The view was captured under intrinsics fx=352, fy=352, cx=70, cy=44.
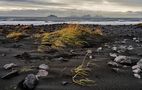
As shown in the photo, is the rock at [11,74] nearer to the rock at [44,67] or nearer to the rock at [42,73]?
the rock at [42,73]

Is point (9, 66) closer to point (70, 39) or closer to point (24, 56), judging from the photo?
point (24, 56)

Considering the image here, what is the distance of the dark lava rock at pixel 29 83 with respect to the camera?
4.99 metres

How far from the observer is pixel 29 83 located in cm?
503

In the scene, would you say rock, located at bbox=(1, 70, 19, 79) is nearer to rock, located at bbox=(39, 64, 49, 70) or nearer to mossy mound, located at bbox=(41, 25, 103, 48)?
rock, located at bbox=(39, 64, 49, 70)

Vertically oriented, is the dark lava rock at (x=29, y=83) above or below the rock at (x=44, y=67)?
below

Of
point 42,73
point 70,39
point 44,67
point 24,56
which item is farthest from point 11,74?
point 70,39

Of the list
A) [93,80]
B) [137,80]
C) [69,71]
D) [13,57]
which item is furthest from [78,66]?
[13,57]

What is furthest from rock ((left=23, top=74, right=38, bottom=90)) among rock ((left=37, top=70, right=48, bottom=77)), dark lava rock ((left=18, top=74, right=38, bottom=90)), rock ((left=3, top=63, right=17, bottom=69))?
rock ((left=3, top=63, right=17, bottom=69))

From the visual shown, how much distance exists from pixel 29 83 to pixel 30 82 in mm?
26

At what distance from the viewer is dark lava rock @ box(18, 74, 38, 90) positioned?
196 inches

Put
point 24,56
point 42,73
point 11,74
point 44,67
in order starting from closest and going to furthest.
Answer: point 11,74 → point 42,73 → point 44,67 → point 24,56

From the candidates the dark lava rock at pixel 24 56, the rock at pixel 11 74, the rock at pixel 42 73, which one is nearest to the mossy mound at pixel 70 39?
the dark lava rock at pixel 24 56

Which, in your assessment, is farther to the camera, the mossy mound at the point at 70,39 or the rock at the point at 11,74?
the mossy mound at the point at 70,39

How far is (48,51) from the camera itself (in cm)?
776
